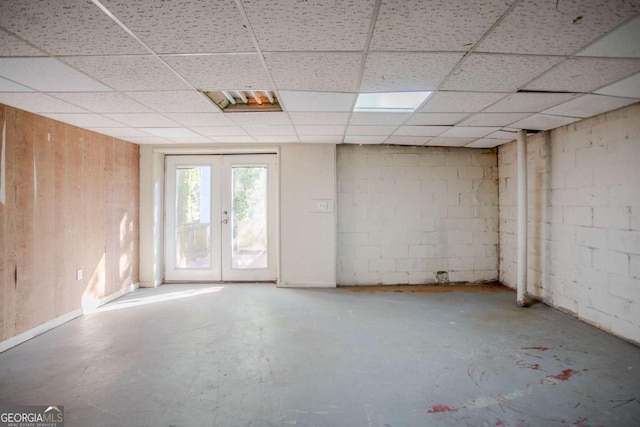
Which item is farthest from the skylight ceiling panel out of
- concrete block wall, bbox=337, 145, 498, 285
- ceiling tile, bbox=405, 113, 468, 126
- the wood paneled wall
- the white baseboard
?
the white baseboard

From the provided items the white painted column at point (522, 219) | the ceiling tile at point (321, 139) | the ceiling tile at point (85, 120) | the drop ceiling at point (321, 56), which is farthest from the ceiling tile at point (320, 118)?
the white painted column at point (522, 219)

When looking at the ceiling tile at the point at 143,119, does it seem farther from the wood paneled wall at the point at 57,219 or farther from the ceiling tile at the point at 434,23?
the ceiling tile at the point at 434,23

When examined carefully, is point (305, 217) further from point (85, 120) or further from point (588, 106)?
point (588, 106)

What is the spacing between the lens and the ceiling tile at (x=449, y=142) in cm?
419

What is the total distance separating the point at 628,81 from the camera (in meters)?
2.17

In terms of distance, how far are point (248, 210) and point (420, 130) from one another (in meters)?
2.88

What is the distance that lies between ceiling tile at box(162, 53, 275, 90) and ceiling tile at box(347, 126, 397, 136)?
153cm

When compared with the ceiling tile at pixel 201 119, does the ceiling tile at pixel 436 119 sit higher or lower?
lower

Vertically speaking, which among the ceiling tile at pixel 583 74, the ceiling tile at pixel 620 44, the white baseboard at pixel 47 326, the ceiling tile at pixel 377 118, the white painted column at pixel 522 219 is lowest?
the white baseboard at pixel 47 326

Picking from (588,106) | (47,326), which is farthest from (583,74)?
(47,326)

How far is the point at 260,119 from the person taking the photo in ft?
10.8

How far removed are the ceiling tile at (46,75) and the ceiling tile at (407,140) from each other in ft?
10.7

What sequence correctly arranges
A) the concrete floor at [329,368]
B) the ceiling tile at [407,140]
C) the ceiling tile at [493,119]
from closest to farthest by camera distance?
→ the concrete floor at [329,368] < the ceiling tile at [493,119] < the ceiling tile at [407,140]

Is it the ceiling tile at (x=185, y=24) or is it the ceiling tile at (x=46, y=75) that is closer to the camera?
the ceiling tile at (x=185, y=24)
